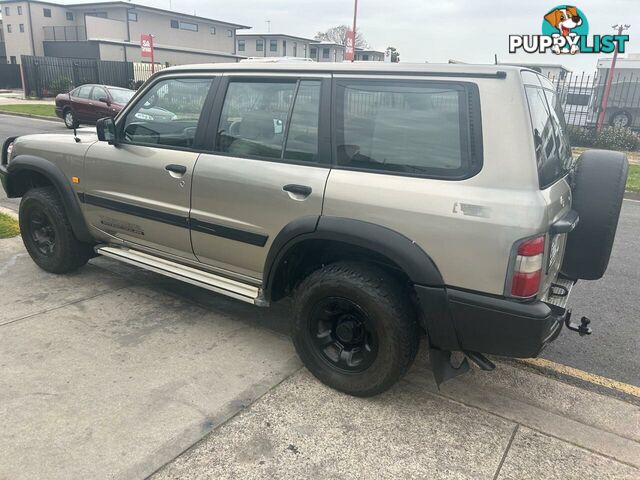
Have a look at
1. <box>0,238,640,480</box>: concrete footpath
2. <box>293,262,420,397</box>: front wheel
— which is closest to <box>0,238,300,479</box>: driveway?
<box>0,238,640,480</box>: concrete footpath

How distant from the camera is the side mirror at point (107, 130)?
386 cm

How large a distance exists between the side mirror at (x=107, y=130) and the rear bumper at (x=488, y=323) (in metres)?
2.61

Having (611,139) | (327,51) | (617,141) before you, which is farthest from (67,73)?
(327,51)

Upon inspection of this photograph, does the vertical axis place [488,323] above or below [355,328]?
above

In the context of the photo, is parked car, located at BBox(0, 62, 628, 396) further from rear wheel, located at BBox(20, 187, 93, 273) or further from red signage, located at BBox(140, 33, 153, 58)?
red signage, located at BBox(140, 33, 153, 58)

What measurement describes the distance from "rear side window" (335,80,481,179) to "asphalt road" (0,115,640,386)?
1817mm

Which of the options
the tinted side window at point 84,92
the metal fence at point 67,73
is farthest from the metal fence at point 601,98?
the metal fence at point 67,73

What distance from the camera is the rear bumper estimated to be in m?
2.45

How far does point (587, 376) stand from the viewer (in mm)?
3334

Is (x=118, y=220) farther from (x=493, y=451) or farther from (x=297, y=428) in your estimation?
(x=493, y=451)

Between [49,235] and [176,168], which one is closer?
[176,168]

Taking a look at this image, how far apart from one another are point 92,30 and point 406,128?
44787 millimetres

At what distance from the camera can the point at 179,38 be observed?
47375mm

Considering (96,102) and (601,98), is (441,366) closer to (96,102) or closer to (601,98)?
(96,102)
